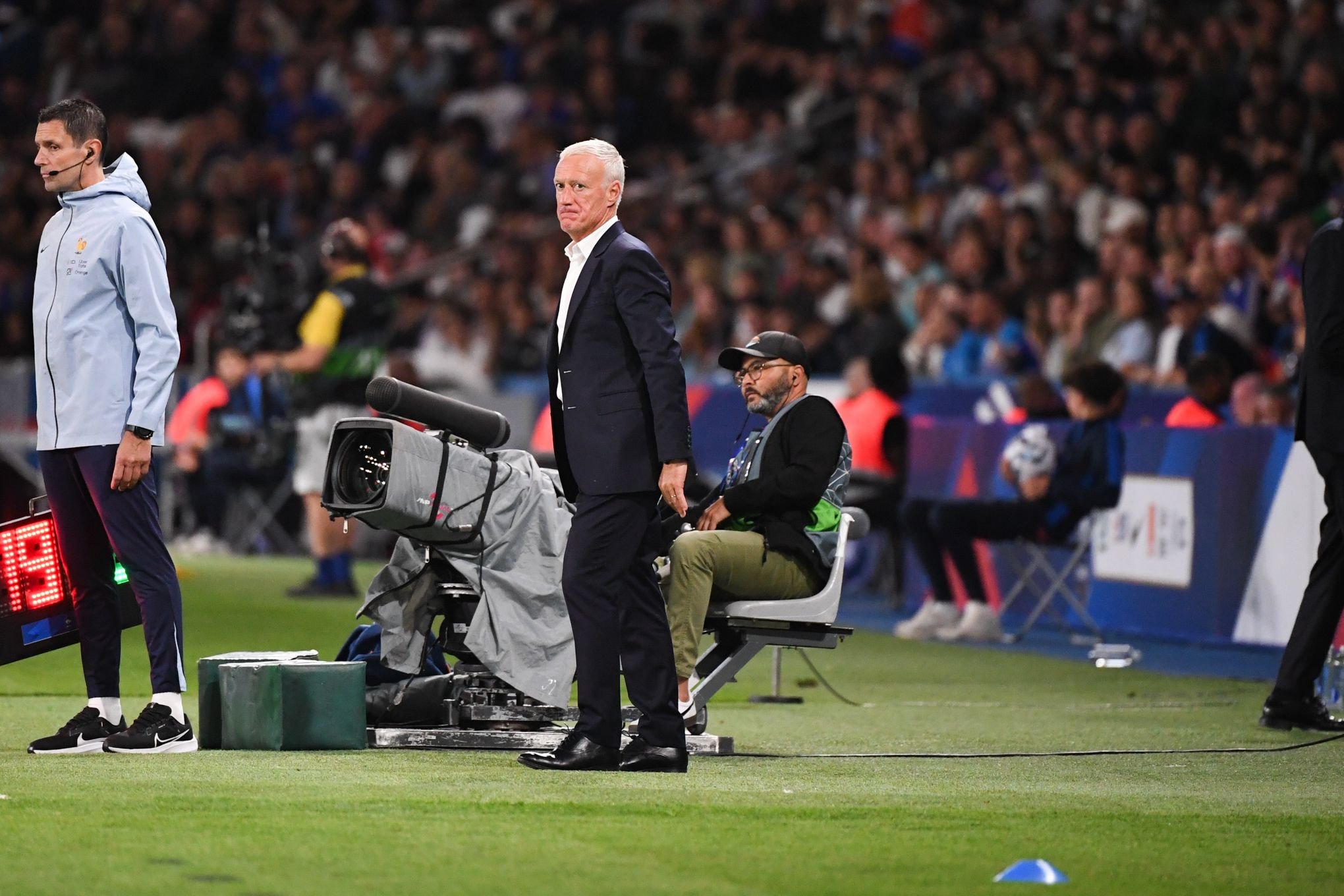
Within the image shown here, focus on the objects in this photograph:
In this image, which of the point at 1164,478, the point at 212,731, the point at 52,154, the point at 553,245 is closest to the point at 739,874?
the point at 212,731

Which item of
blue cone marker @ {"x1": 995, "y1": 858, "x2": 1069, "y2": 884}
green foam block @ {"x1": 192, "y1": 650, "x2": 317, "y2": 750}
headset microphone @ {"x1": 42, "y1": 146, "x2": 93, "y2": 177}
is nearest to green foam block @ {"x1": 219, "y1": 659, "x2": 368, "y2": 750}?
green foam block @ {"x1": 192, "y1": 650, "x2": 317, "y2": 750}

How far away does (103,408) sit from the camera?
7152 mm

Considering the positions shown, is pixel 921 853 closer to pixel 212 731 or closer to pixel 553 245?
pixel 212 731

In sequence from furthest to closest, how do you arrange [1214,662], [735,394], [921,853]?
[735,394], [1214,662], [921,853]

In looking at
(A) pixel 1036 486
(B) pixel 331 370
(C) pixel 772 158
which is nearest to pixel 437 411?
(A) pixel 1036 486

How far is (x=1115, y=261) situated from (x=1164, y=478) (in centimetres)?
315

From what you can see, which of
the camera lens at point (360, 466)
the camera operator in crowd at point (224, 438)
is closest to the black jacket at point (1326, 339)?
the camera lens at point (360, 466)

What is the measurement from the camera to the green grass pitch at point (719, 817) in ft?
16.6

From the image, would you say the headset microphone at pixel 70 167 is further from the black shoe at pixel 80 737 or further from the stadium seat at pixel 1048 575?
the stadium seat at pixel 1048 575

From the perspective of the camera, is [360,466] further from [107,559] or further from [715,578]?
[715,578]

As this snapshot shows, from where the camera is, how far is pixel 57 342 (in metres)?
7.24

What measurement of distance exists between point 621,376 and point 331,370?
803cm

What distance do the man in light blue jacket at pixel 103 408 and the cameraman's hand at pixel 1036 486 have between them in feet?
22.3

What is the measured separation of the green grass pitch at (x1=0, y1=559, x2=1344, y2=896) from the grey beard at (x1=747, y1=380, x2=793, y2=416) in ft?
4.24
